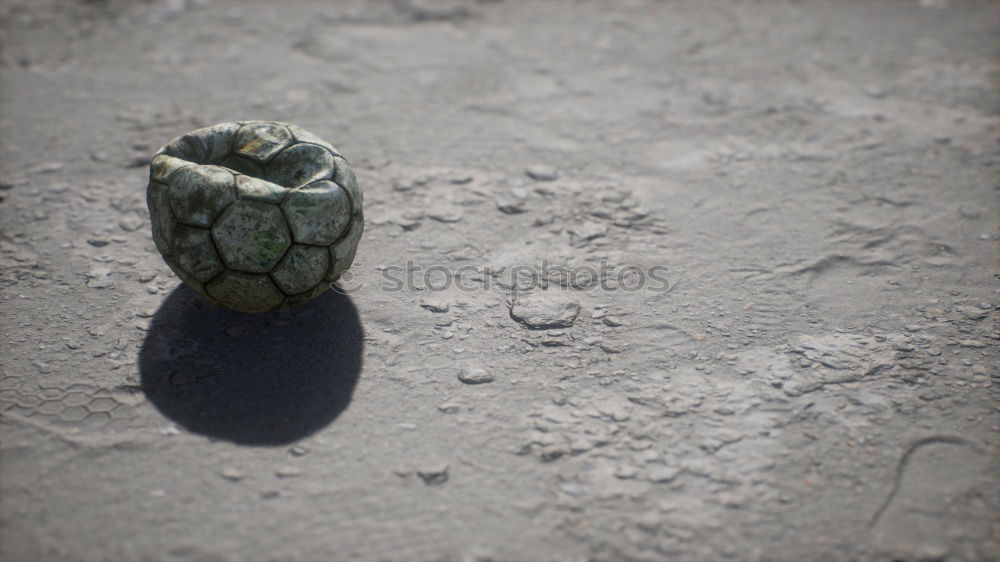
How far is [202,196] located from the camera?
2486mm

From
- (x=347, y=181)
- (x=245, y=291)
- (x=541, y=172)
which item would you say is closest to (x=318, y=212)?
(x=347, y=181)

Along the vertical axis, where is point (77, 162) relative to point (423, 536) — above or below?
above

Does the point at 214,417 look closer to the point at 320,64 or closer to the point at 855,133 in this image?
the point at 320,64

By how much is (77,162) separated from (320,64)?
5.49 ft

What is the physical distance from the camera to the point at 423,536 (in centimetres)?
206

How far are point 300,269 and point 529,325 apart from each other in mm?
853

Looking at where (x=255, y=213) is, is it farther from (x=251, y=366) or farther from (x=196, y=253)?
(x=251, y=366)

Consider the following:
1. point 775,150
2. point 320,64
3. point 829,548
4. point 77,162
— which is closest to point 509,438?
point 829,548

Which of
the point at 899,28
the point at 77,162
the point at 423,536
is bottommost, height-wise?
the point at 423,536

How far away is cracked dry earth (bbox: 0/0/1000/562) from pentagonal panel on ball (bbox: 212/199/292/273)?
383 millimetres

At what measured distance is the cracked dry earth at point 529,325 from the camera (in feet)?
6.99

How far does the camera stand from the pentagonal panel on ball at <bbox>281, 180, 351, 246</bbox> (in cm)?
252

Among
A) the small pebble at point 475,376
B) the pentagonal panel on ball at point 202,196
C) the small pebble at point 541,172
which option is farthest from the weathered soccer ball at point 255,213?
the small pebble at point 541,172

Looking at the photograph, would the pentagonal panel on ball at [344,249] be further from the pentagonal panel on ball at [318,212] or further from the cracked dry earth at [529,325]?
the cracked dry earth at [529,325]
